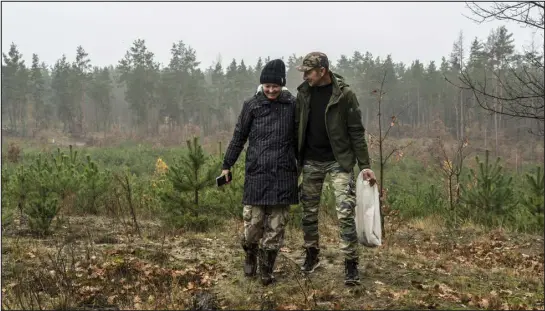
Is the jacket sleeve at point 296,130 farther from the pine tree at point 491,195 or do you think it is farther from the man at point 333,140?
the pine tree at point 491,195

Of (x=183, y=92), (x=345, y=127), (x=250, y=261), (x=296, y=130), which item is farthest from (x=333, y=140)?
(x=183, y=92)

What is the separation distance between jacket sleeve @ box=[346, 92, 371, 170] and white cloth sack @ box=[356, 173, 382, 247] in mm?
169

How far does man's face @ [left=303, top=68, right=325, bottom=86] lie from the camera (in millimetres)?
4262

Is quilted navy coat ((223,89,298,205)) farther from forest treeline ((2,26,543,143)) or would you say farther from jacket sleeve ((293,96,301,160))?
forest treeline ((2,26,543,143))

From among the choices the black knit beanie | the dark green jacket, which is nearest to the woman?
the black knit beanie

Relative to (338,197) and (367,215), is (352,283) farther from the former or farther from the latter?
(338,197)

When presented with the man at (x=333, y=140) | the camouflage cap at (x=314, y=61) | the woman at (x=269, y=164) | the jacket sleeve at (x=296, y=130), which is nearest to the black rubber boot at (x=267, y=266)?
the woman at (x=269, y=164)

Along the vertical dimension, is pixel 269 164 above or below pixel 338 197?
above

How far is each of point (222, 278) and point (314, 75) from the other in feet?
7.55

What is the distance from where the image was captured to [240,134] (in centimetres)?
457

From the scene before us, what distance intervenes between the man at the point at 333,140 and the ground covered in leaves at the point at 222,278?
1.83 feet

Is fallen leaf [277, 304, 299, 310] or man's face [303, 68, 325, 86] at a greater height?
man's face [303, 68, 325, 86]

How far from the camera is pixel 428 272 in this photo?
501 centimetres

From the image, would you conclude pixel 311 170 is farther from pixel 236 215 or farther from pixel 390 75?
pixel 390 75
